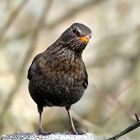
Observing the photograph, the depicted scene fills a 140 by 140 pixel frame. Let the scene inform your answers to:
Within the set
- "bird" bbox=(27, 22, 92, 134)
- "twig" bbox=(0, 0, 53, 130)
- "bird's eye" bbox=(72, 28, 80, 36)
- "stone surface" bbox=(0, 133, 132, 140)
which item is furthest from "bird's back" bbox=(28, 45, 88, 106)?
"twig" bbox=(0, 0, 53, 130)

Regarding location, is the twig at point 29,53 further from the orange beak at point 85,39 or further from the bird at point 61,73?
the orange beak at point 85,39

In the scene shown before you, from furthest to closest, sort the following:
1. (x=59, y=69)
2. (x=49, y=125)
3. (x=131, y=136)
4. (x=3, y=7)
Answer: (x=49, y=125), (x=3, y=7), (x=59, y=69), (x=131, y=136)

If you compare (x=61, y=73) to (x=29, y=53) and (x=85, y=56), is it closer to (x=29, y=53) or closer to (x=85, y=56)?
(x=29, y=53)

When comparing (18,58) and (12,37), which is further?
(18,58)

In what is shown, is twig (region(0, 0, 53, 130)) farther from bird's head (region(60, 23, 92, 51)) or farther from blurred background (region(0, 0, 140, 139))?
bird's head (region(60, 23, 92, 51))

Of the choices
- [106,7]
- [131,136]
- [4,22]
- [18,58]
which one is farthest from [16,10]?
[131,136]

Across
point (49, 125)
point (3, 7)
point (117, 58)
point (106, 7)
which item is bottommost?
point (49, 125)

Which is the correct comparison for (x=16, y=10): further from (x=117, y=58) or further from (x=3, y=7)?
(x=117, y=58)
